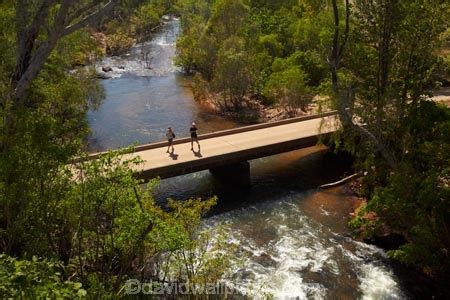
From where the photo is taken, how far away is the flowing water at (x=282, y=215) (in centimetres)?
1741

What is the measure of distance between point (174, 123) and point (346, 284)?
21485mm

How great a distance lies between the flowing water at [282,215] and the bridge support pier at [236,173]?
0.55m

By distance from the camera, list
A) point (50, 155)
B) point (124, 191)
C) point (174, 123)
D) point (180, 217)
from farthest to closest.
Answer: point (174, 123) → point (180, 217) → point (124, 191) → point (50, 155)

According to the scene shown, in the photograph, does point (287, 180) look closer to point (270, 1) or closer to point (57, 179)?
point (57, 179)

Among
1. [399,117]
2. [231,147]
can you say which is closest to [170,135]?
[231,147]

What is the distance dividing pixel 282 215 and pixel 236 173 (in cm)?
424

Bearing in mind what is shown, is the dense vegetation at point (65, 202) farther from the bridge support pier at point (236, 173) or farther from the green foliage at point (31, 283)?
the bridge support pier at point (236, 173)

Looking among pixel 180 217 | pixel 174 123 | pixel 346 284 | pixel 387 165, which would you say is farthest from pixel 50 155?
pixel 174 123

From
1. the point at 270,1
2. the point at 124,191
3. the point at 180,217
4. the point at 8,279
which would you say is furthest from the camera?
the point at 270,1

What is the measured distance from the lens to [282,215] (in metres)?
22.4

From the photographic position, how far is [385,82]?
20.0 meters

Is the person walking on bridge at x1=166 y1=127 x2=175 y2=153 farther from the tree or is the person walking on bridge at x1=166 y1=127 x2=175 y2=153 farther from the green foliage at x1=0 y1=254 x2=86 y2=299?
the green foliage at x1=0 y1=254 x2=86 y2=299

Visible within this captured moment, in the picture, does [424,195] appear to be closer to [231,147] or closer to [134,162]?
[134,162]

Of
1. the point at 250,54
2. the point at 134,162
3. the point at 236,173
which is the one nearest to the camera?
the point at 134,162
